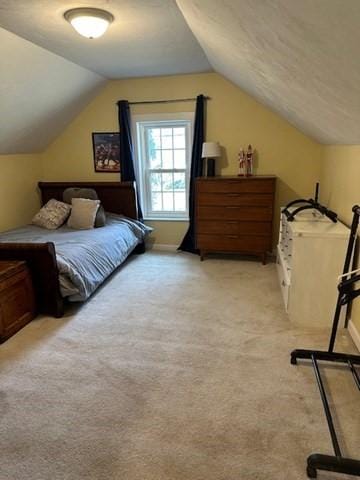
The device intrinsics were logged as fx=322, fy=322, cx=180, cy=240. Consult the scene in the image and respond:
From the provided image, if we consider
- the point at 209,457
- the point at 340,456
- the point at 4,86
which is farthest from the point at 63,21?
the point at 340,456

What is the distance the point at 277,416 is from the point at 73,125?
4402mm

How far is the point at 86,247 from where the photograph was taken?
3242 millimetres

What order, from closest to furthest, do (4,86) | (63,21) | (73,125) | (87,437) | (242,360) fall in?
(87,437)
(242,360)
(63,21)
(4,86)
(73,125)

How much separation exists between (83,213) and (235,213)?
74.1 inches

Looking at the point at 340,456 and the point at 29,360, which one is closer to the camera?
the point at 340,456

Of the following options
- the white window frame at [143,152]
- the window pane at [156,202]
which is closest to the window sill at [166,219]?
the white window frame at [143,152]

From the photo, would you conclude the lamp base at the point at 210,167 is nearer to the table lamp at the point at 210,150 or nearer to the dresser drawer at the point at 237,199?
the table lamp at the point at 210,150

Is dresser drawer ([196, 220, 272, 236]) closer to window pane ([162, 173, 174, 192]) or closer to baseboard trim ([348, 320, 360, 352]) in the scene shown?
window pane ([162, 173, 174, 192])

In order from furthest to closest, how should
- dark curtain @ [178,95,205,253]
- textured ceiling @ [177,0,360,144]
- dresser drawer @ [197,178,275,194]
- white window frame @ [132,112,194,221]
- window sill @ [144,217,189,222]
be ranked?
1. window sill @ [144,217,189,222]
2. white window frame @ [132,112,194,221]
3. dark curtain @ [178,95,205,253]
4. dresser drawer @ [197,178,275,194]
5. textured ceiling @ [177,0,360,144]

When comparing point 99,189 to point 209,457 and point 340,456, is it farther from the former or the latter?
point 340,456

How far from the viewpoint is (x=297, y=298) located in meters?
2.64

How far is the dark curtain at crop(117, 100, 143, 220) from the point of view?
4.36 meters

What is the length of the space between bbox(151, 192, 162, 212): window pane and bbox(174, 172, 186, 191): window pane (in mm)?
295

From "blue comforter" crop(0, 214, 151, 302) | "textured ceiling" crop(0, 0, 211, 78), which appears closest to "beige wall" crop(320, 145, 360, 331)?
"textured ceiling" crop(0, 0, 211, 78)
